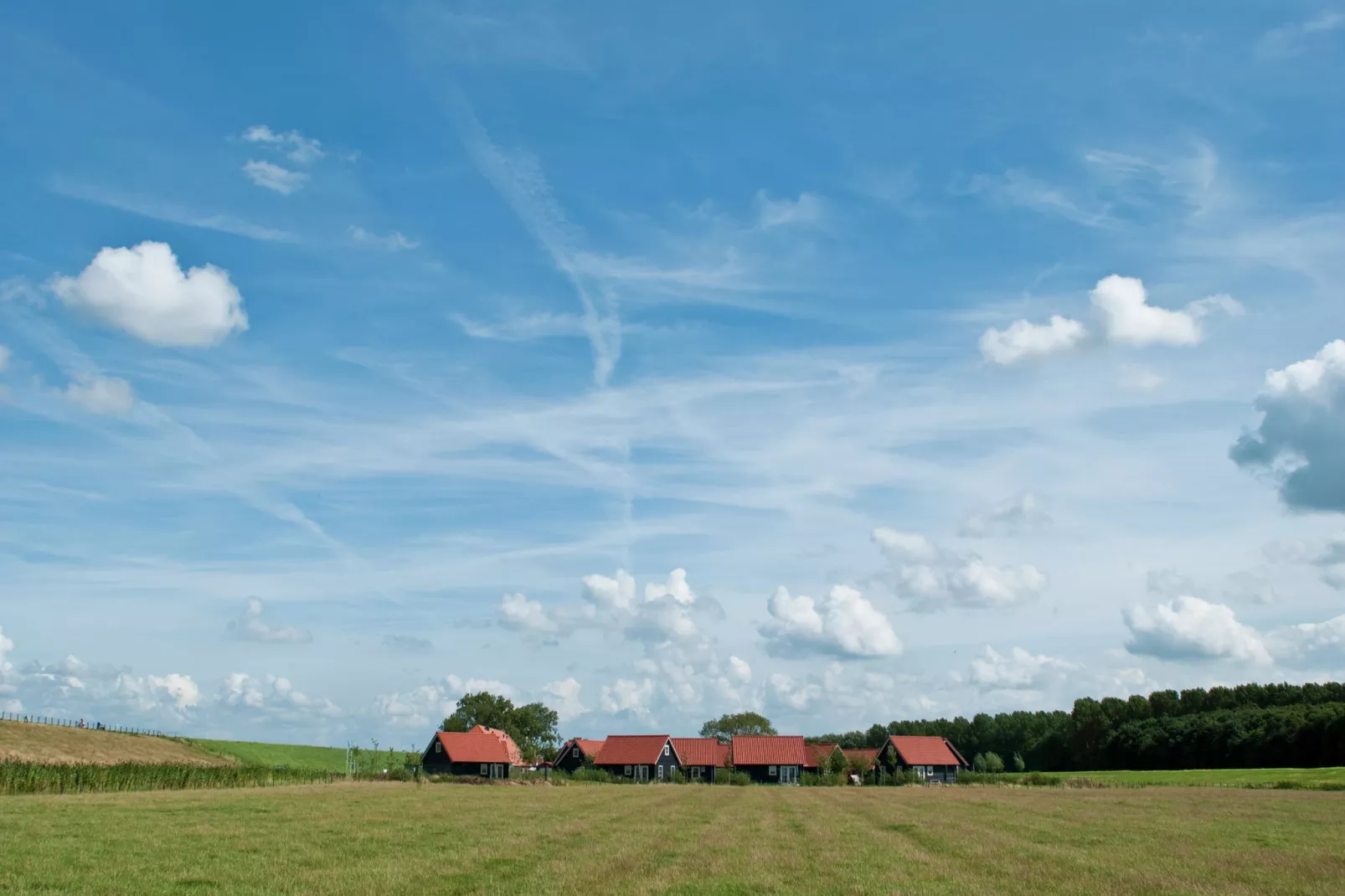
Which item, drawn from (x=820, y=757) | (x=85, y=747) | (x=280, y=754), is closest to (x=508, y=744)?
(x=820, y=757)

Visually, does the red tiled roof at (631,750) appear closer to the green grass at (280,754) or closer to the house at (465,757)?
the house at (465,757)

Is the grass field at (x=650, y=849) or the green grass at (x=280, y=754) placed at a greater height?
the grass field at (x=650, y=849)

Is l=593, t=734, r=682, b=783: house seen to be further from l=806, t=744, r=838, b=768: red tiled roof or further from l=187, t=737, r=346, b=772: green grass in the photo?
l=187, t=737, r=346, b=772: green grass

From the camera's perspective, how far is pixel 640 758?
11688cm

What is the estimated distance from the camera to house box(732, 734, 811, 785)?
375 feet

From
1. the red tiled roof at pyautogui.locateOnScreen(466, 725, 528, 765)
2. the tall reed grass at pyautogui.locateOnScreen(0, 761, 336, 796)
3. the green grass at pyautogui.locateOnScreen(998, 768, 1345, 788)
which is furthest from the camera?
the red tiled roof at pyautogui.locateOnScreen(466, 725, 528, 765)

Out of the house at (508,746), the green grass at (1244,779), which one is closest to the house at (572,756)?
the house at (508,746)

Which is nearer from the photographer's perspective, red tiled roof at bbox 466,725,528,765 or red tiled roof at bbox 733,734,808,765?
red tiled roof at bbox 733,734,808,765

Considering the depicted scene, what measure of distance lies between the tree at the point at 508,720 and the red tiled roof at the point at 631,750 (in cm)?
3730

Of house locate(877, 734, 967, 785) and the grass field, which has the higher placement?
the grass field

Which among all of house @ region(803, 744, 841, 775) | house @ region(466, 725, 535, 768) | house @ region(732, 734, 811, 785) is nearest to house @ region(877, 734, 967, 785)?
house @ region(803, 744, 841, 775)

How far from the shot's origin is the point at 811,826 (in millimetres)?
34938

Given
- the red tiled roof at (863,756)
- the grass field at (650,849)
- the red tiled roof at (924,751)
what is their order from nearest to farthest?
the grass field at (650,849) < the red tiled roof at (924,751) < the red tiled roof at (863,756)

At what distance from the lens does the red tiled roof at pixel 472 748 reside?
114375mm
